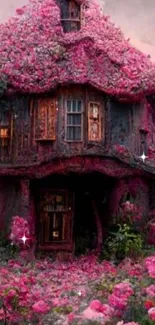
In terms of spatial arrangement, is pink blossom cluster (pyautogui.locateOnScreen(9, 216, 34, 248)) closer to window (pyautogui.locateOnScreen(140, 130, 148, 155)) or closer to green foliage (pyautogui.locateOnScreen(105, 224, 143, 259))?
green foliage (pyautogui.locateOnScreen(105, 224, 143, 259))

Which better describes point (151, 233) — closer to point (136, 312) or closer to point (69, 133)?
point (69, 133)

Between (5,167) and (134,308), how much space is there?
9.85 meters

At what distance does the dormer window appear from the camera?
2114 centimetres

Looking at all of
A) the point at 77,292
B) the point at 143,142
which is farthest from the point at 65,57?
the point at 77,292

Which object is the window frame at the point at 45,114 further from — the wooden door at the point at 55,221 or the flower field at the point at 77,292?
the flower field at the point at 77,292

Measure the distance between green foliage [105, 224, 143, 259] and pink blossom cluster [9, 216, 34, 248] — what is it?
2.98 meters

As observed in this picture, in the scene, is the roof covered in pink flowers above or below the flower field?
above

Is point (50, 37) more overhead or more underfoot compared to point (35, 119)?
more overhead

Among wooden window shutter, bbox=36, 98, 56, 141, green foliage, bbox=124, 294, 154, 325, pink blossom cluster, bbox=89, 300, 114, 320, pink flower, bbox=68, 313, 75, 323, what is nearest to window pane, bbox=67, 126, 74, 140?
wooden window shutter, bbox=36, 98, 56, 141

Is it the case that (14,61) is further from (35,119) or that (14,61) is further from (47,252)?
(47,252)

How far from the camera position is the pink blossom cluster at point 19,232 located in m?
18.9

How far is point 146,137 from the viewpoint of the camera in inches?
812

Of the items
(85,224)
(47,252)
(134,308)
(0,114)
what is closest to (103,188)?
(85,224)

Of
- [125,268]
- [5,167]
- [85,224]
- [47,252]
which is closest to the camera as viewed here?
[125,268]
